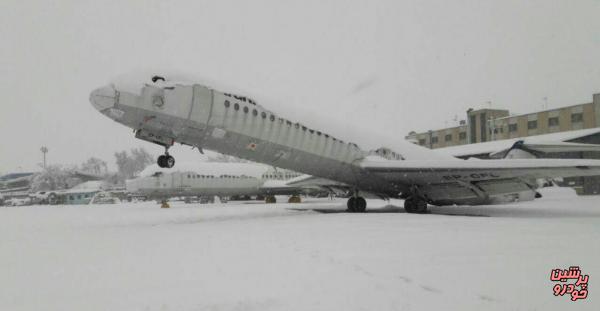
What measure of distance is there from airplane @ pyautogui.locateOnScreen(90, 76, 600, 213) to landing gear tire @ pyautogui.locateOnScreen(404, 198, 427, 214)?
4cm

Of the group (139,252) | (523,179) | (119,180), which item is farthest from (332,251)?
(119,180)

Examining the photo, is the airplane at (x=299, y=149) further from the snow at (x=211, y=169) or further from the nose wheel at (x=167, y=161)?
the snow at (x=211, y=169)

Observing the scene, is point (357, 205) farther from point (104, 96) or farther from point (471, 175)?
point (104, 96)

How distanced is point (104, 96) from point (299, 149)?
23.4ft

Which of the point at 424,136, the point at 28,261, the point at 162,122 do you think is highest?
the point at 424,136

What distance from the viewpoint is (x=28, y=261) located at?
6414 millimetres

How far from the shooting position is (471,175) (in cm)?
1541

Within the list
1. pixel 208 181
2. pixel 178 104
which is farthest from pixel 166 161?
pixel 208 181

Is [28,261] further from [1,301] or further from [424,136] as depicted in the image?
[424,136]

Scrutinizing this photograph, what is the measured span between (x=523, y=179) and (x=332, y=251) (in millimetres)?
12371

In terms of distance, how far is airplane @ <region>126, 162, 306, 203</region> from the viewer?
29344 millimetres

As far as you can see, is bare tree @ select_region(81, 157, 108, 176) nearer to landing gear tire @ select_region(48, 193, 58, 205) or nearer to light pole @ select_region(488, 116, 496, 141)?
landing gear tire @ select_region(48, 193, 58, 205)

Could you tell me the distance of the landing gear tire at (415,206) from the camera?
56.8 feet

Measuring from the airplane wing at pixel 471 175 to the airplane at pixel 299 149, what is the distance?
3 centimetres
